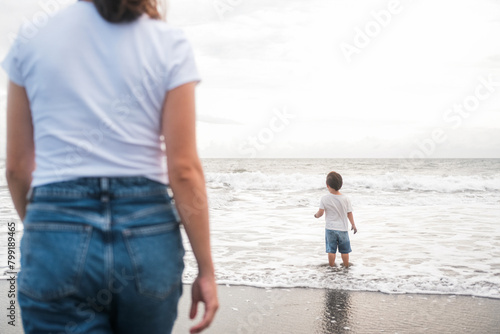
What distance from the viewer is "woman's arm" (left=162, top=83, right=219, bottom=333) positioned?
1.43 metres

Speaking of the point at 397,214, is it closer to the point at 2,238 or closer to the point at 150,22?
the point at 2,238

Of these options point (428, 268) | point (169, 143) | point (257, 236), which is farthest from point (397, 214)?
point (169, 143)

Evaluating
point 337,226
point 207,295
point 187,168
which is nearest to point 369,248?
point 337,226

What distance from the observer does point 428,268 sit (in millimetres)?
7715

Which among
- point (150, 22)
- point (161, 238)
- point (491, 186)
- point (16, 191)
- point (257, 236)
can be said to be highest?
point (150, 22)

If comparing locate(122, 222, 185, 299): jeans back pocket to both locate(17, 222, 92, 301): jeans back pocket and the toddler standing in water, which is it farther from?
the toddler standing in water

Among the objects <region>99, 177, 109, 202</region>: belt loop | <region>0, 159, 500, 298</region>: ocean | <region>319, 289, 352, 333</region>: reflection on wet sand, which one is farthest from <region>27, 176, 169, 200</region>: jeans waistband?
Result: <region>0, 159, 500, 298</region>: ocean

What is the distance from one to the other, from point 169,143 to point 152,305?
0.49m

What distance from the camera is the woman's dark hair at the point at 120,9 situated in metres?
1.38

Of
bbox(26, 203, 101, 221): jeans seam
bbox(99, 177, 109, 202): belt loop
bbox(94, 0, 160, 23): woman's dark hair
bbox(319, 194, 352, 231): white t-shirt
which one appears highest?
bbox(94, 0, 160, 23): woman's dark hair

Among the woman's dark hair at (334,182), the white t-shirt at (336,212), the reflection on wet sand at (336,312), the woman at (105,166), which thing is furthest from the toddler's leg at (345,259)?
the woman at (105,166)

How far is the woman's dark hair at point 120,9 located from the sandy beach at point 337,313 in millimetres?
4119

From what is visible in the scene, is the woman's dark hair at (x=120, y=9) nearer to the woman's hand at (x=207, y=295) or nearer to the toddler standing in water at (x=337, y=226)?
the woman's hand at (x=207, y=295)

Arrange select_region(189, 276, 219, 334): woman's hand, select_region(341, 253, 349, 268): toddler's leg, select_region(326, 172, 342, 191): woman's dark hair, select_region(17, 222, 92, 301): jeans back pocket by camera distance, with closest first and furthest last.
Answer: select_region(17, 222, 92, 301): jeans back pocket, select_region(189, 276, 219, 334): woman's hand, select_region(341, 253, 349, 268): toddler's leg, select_region(326, 172, 342, 191): woman's dark hair
